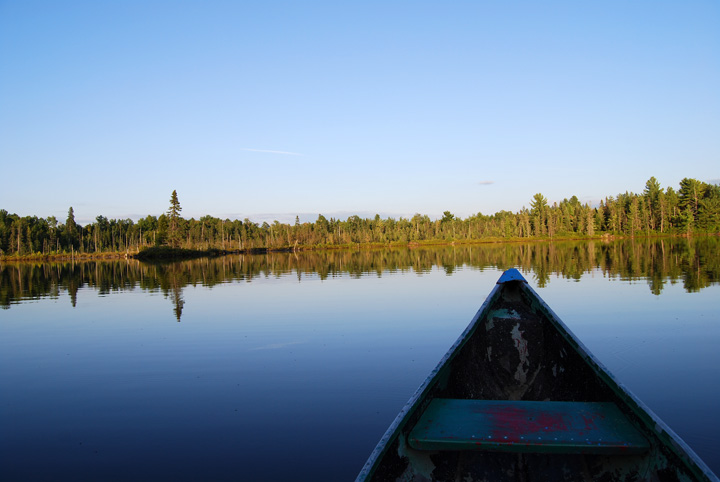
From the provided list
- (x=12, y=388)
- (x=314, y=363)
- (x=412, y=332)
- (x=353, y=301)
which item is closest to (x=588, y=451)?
(x=314, y=363)

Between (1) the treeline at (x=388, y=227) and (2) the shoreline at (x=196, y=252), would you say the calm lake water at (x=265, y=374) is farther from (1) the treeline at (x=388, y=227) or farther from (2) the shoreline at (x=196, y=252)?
(1) the treeline at (x=388, y=227)

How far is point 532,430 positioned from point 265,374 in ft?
22.4

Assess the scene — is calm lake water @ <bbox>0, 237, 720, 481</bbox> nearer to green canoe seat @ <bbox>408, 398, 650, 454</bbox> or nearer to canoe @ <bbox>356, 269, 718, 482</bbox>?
canoe @ <bbox>356, 269, 718, 482</bbox>

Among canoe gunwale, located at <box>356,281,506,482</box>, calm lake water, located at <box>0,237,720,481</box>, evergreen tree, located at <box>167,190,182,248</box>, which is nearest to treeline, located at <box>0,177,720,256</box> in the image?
evergreen tree, located at <box>167,190,182,248</box>

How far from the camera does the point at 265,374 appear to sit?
30.8 feet

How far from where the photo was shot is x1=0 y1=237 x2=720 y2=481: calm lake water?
233 inches

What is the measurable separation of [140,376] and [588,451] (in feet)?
29.1

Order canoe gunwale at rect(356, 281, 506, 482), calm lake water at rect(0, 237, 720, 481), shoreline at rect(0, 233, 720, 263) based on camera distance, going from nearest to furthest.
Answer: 1. canoe gunwale at rect(356, 281, 506, 482)
2. calm lake water at rect(0, 237, 720, 481)
3. shoreline at rect(0, 233, 720, 263)

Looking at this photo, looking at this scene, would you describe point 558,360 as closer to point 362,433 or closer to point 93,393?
point 362,433

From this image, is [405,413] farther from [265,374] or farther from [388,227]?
[388,227]

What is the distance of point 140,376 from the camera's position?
9672mm

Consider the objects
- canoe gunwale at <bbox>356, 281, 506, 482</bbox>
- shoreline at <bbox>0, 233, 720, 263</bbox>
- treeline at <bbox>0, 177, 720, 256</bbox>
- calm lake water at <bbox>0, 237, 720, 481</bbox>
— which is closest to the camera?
canoe gunwale at <bbox>356, 281, 506, 482</bbox>

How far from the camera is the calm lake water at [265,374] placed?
19.5 feet

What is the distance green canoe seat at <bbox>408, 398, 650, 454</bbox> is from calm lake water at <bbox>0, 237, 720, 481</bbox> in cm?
212
